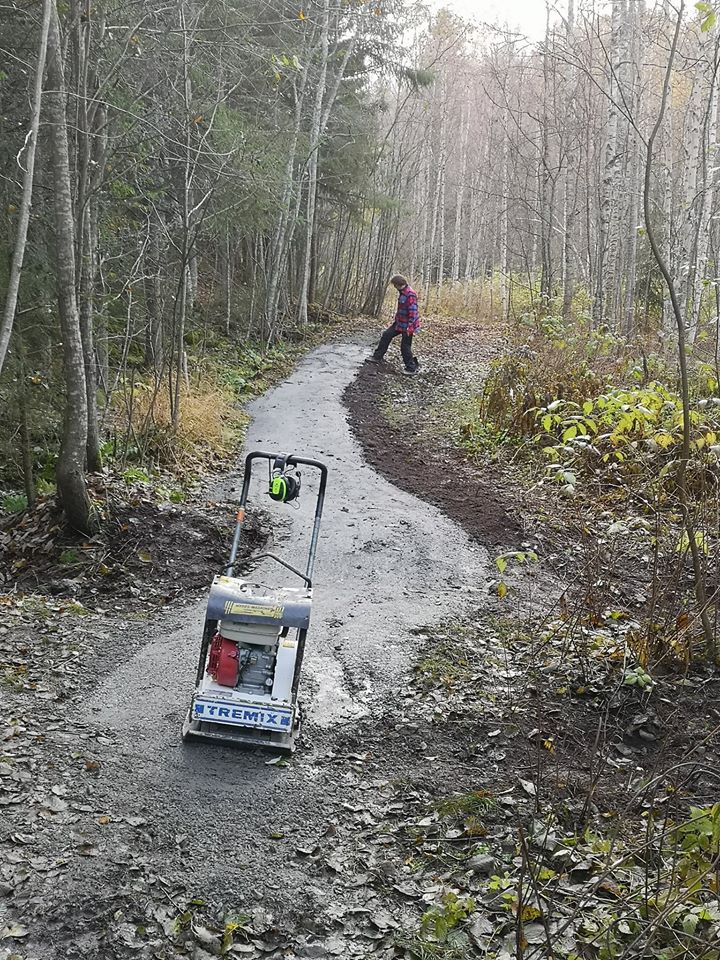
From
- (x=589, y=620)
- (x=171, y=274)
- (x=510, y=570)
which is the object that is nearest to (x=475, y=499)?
(x=510, y=570)

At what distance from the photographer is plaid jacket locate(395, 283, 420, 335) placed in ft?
57.5

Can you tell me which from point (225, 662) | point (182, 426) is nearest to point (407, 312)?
point (182, 426)

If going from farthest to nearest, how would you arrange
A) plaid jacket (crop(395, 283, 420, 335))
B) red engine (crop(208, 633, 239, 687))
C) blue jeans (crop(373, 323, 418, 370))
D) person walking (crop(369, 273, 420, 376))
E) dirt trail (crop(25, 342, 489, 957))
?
1. blue jeans (crop(373, 323, 418, 370))
2. plaid jacket (crop(395, 283, 420, 335))
3. person walking (crop(369, 273, 420, 376))
4. red engine (crop(208, 633, 239, 687))
5. dirt trail (crop(25, 342, 489, 957))

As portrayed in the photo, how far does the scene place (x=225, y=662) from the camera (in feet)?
17.9

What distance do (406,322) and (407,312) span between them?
0.75ft

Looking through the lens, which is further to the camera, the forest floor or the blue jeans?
the blue jeans

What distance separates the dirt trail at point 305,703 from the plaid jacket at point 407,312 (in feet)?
23.5

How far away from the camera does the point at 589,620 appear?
6750 millimetres

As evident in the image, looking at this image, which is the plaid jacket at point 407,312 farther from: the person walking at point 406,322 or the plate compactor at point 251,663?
the plate compactor at point 251,663

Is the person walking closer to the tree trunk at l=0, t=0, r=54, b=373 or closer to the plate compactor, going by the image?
the tree trunk at l=0, t=0, r=54, b=373

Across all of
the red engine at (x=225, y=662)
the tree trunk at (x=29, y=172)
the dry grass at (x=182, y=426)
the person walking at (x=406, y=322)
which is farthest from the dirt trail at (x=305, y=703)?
the person walking at (x=406, y=322)

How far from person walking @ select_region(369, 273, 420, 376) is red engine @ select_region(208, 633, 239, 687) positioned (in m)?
12.8

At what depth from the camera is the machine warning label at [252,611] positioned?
17.2 ft

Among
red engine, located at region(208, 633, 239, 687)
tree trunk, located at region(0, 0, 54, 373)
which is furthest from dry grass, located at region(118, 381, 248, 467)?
red engine, located at region(208, 633, 239, 687)
